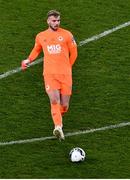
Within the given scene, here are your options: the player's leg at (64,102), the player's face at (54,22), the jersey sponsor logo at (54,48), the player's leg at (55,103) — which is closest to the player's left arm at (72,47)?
the jersey sponsor logo at (54,48)

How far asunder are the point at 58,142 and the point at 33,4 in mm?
6508

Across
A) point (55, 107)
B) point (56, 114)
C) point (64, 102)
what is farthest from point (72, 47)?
point (56, 114)

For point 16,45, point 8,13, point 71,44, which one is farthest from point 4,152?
point 8,13

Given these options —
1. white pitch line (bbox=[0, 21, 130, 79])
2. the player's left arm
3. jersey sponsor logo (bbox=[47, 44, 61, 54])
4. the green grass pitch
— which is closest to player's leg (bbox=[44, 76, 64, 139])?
the green grass pitch

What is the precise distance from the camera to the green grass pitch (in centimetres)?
1429

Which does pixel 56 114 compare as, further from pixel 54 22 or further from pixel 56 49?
pixel 54 22

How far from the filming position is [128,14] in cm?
2016

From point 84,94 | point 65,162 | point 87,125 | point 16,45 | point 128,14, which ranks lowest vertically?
point 65,162

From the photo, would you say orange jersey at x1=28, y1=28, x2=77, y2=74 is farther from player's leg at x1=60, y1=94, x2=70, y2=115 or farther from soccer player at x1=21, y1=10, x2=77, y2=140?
player's leg at x1=60, y1=94, x2=70, y2=115

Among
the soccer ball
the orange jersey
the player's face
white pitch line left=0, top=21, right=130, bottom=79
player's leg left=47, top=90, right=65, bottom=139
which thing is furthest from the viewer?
white pitch line left=0, top=21, right=130, bottom=79

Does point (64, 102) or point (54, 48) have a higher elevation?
point (54, 48)

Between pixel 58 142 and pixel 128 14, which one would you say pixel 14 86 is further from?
pixel 128 14

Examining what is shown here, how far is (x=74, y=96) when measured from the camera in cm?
1691

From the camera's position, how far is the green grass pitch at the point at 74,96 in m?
14.3
